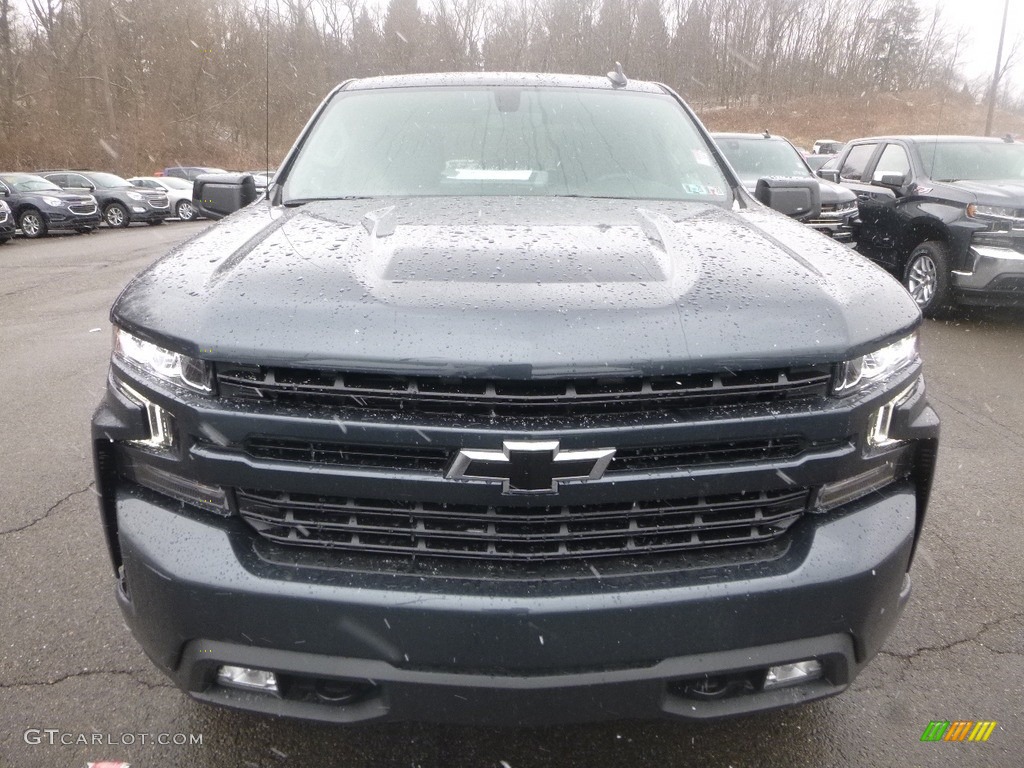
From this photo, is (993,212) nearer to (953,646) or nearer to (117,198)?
(953,646)

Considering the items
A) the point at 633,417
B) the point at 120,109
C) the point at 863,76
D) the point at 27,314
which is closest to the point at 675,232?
the point at 633,417

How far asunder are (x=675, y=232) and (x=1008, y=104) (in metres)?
48.7

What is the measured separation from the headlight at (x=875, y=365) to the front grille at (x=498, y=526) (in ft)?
0.89

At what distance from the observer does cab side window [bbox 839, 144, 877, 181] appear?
375 inches

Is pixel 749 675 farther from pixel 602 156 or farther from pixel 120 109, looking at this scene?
pixel 120 109

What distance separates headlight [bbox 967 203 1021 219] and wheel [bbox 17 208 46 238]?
19120mm

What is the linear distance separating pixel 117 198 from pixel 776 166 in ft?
64.5

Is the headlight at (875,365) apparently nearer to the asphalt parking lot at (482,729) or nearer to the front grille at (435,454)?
the front grille at (435,454)

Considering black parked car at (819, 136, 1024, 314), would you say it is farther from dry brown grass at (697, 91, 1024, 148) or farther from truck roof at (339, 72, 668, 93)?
dry brown grass at (697, 91, 1024, 148)

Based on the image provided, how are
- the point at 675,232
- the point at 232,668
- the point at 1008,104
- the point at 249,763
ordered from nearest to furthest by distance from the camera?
the point at 232,668
the point at 249,763
the point at 675,232
the point at 1008,104

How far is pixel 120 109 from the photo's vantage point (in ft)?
141

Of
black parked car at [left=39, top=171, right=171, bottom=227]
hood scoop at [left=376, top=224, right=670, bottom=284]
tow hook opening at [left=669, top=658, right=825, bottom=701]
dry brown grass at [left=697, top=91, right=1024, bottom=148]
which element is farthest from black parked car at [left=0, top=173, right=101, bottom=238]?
dry brown grass at [left=697, top=91, right=1024, bottom=148]

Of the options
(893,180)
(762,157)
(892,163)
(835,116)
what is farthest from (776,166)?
(835,116)

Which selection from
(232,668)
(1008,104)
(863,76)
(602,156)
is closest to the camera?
(232,668)
